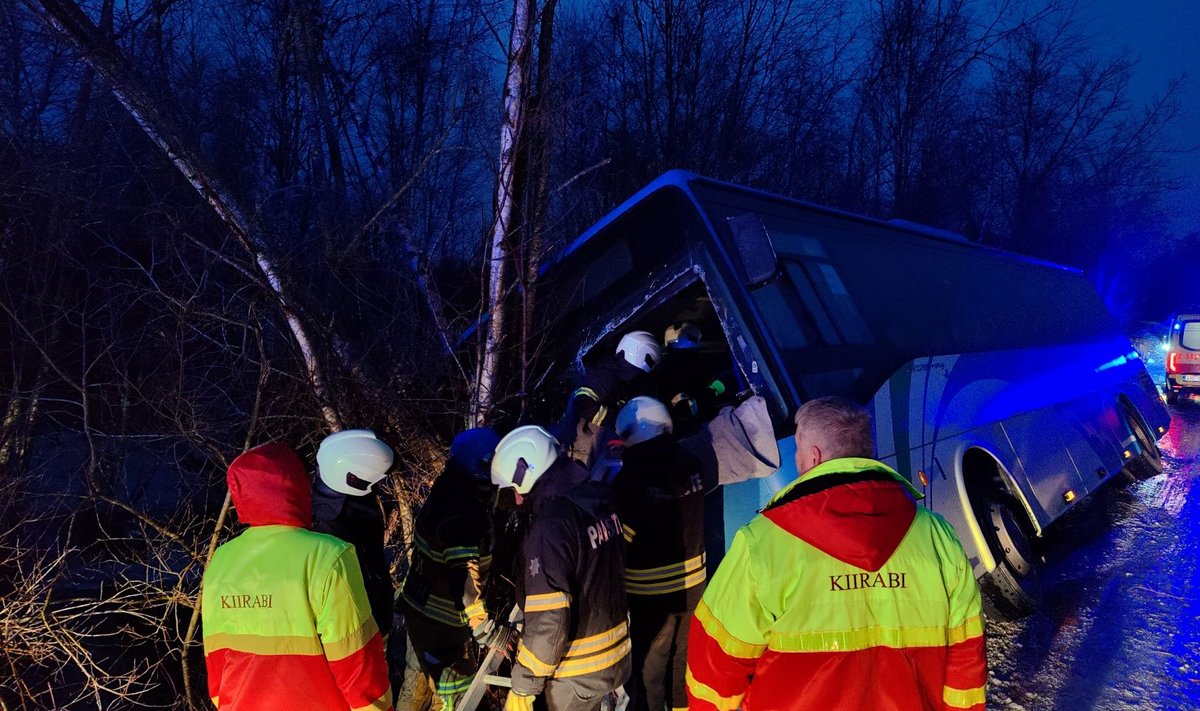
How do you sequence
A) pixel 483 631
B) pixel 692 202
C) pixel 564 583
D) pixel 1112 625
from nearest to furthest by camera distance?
pixel 564 583, pixel 483 631, pixel 692 202, pixel 1112 625

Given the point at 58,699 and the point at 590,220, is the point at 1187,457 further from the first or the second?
Result: the point at 58,699

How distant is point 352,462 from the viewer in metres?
2.91

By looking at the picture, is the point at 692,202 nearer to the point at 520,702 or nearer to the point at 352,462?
the point at 352,462

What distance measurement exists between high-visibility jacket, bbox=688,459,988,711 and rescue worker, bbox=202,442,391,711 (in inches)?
47.3

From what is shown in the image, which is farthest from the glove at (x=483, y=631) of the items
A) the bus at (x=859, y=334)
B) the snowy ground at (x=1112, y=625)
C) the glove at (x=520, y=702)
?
the snowy ground at (x=1112, y=625)

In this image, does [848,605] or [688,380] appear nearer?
A: [848,605]

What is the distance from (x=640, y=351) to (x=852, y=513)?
240 centimetres

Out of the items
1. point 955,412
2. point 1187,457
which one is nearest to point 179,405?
point 955,412

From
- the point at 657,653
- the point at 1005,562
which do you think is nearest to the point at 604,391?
the point at 657,653

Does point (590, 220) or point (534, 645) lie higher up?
point (590, 220)

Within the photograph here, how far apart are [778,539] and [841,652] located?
1.11 feet

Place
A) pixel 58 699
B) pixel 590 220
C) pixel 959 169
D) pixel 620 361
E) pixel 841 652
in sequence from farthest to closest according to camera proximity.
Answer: pixel 959 169 → pixel 590 220 → pixel 620 361 → pixel 58 699 → pixel 841 652

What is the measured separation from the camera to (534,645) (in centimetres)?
260

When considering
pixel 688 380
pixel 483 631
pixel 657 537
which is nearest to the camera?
pixel 483 631
